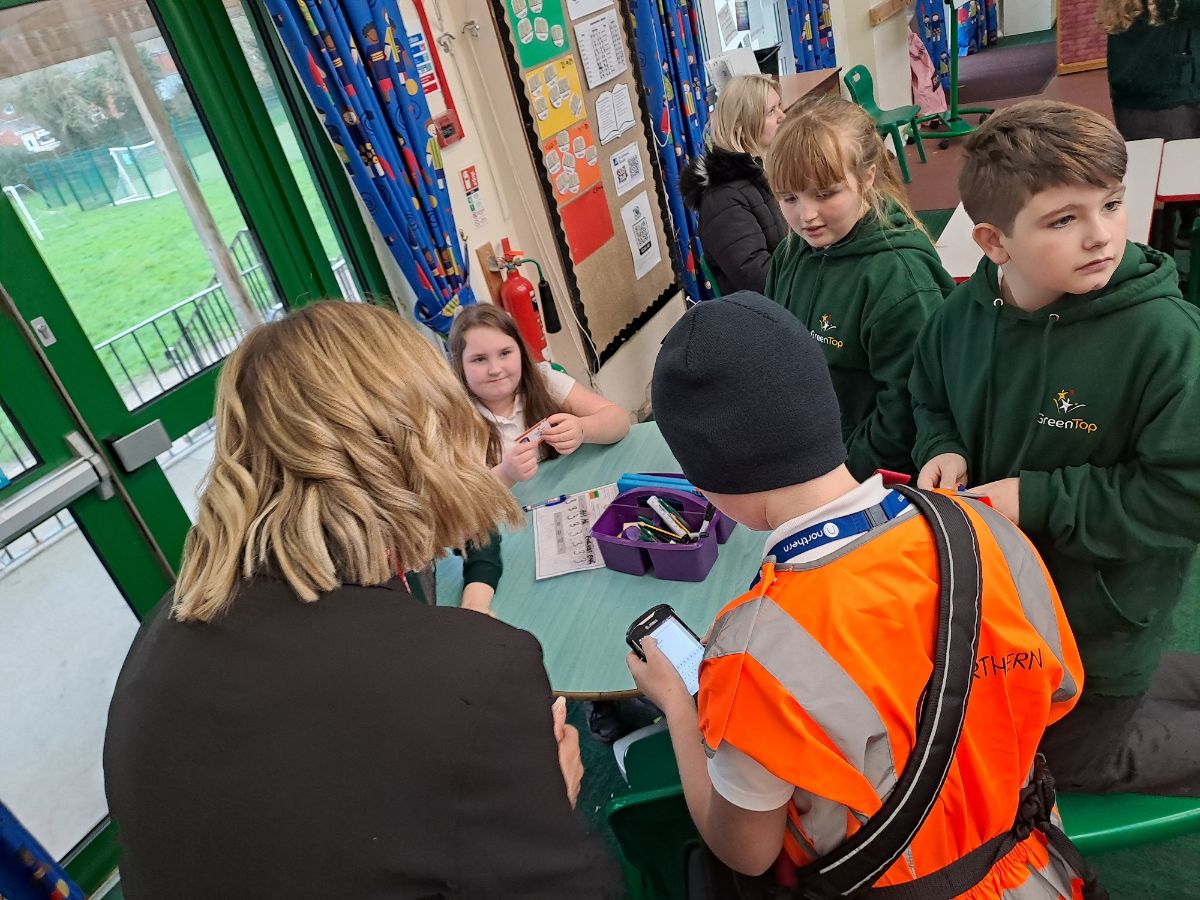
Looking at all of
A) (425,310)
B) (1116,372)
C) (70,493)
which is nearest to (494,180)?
(425,310)

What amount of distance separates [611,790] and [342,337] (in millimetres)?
1512

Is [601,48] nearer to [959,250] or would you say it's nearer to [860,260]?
[959,250]

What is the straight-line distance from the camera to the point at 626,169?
3.65 m

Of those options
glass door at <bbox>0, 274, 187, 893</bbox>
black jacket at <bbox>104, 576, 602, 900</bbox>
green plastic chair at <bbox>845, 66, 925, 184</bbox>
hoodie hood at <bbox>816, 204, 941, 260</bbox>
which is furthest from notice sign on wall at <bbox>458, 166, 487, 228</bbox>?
green plastic chair at <bbox>845, 66, 925, 184</bbox>

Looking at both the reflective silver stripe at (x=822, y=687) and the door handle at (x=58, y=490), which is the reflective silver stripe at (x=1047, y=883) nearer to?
the reflective silver stripe at (x=822, y=687)

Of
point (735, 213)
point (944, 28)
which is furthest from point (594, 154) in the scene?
point (944, 28)

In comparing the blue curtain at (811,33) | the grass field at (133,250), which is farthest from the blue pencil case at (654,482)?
the blue curtain at (811,33)

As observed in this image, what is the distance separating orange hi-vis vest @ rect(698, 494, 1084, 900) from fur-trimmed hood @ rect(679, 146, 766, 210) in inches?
87.6

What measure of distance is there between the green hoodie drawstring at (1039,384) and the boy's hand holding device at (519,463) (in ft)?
3.50

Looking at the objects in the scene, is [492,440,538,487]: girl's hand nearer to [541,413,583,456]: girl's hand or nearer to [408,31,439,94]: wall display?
[541,413,583,456]: girl's hand

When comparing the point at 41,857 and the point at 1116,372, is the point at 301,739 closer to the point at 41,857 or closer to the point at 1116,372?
the point at 1116,372

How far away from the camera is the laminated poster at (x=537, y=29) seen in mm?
2949

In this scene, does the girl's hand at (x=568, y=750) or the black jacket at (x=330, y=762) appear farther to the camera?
the girl's hand at (x=568, y=750)

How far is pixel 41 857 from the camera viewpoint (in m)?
1.66
